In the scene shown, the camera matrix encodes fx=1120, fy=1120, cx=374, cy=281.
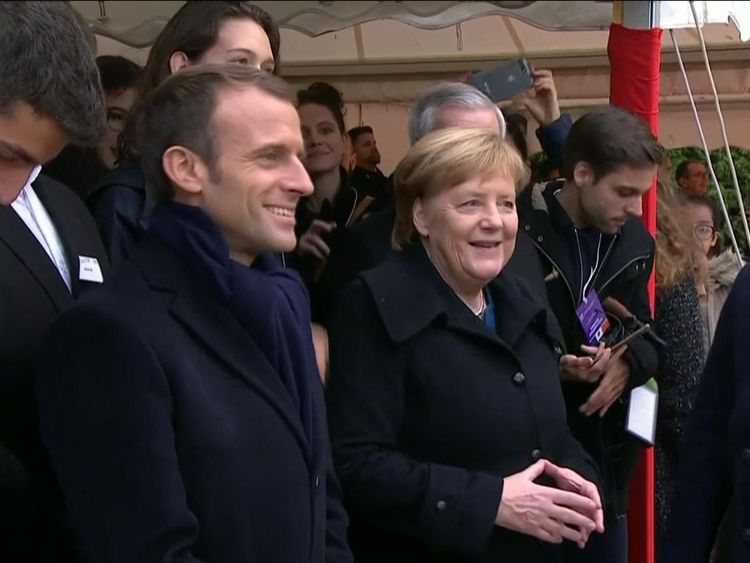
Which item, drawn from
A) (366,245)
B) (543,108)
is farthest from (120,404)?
(543,108)

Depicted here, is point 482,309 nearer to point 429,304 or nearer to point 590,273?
point 429,304

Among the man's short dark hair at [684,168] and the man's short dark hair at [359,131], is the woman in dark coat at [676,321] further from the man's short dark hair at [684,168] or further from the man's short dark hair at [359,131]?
the man's short dark hair at [684,168]

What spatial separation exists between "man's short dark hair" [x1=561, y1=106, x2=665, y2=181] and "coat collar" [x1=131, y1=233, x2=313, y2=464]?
1.54 metres

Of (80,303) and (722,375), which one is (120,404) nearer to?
(80,303)

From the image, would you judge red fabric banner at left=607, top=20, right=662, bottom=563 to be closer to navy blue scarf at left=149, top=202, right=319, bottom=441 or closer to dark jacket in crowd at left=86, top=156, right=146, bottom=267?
dark jacket in crowd at left=86, top=156, right=146, bottom=267

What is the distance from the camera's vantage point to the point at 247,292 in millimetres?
Answer: 1577

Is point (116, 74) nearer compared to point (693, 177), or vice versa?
point (116, 74)

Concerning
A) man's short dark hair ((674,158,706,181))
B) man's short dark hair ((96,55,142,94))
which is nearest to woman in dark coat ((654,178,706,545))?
man's short dark hair ((96,55,142,94))

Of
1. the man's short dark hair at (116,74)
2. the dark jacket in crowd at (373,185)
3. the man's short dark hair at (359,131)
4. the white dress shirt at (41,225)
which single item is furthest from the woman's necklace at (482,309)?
the man's short dark hair at (359,131)

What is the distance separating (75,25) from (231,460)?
668mm

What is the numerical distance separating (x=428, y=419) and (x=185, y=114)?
748 millimetres

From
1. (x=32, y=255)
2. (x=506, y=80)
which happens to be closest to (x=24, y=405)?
(x=32, y=255)

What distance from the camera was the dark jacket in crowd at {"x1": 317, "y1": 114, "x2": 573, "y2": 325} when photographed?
245cm

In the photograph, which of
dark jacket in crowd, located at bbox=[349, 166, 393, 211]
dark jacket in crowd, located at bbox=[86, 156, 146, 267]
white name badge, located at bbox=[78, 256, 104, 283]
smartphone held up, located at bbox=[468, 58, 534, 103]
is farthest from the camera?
dark jacket in crowd, located at bbox=[349, 166, 393, 211]
